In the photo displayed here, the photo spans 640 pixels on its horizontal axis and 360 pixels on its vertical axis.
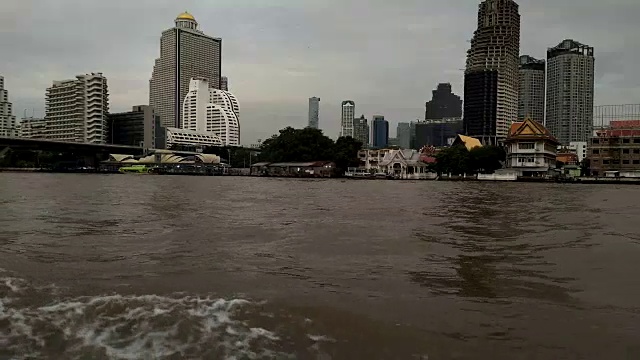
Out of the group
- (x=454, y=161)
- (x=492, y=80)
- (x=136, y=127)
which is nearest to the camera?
(x=454, y=161)

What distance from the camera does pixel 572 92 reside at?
4783 inches

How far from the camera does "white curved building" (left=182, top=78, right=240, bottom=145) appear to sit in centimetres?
14188

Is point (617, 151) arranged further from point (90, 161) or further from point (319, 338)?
point (90, 161)

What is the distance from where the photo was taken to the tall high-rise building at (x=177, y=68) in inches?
6220

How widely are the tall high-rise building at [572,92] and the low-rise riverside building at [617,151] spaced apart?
69.3m

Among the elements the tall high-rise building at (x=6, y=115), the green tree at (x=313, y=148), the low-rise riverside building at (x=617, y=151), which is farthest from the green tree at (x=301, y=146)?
the tall high-rise building at (x=6, y=115)

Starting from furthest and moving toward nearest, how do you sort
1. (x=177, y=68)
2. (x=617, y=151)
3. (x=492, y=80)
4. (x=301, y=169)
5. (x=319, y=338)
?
(x=177, y=68) → (x=492, y=80) → (x=301, y=169) → (x=617, y=151) → (x=319, y=338)

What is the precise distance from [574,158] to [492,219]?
77.3m

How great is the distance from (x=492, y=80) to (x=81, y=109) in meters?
86.7

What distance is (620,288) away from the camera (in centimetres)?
551

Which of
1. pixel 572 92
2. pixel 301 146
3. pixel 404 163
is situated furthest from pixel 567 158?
pixel 572 92

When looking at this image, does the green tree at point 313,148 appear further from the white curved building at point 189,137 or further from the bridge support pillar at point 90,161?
the white curved building at point 189,137

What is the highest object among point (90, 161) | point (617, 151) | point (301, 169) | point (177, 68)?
point (177, 68)

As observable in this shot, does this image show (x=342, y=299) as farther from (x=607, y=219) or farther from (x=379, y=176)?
(x=379, y=176)
